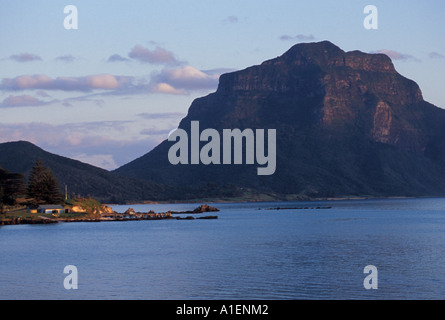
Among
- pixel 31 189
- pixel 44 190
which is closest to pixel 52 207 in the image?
pixel 44 190

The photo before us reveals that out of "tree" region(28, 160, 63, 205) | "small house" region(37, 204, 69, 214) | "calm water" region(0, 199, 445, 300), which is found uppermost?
"tree" region(28, 160, 63, 205)

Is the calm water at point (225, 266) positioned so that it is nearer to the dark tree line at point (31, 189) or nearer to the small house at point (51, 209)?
the small house at point (51, 209)

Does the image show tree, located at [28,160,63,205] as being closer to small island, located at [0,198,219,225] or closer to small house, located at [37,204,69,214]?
small island, located at [0,198,219,225]

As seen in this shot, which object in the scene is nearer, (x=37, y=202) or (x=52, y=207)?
(x=52, y=207)

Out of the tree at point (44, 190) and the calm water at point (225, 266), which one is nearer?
the calm water at point (225, 266)

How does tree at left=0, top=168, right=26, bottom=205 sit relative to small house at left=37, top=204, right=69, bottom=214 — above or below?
above

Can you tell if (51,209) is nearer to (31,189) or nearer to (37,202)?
(37,202)

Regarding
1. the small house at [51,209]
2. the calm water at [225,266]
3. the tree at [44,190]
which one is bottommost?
the calm water at [225,266]

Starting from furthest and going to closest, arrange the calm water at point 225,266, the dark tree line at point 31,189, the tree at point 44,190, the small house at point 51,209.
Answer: the tree at point 44,190 < the dark tree line at point 31,189 < the small house at point 51,209 < the calm water at point 225,266

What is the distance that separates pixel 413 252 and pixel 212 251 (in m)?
24.0

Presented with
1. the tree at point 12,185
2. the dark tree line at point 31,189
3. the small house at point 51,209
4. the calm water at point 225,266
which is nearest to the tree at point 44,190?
the dark tree line at point 31,189

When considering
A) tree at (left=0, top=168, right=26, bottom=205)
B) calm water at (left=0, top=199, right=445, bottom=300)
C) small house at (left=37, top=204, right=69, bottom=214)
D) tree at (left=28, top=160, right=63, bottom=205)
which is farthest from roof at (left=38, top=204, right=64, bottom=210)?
calm water at (left=0, top=199, right=445, bottom=300)

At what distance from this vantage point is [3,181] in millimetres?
155625
